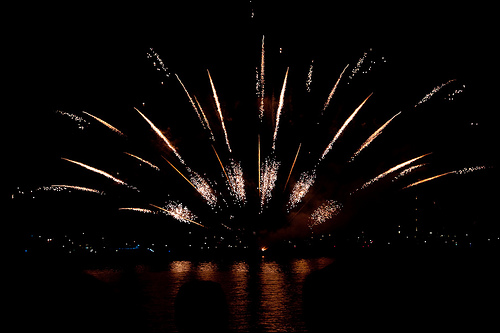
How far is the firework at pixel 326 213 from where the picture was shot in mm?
43031

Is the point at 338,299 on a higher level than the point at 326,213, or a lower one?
lower

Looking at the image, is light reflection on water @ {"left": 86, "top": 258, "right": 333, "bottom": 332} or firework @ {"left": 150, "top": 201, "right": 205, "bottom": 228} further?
firework @ {"left": 150, "top": 201, "right": 205, "bottom": 228}

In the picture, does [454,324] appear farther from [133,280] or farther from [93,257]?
[93,257]

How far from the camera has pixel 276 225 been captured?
39.4m

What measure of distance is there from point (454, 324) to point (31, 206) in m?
44.9

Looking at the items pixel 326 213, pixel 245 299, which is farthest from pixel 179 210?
pixel 245 299

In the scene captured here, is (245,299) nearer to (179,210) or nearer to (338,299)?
(338,299)

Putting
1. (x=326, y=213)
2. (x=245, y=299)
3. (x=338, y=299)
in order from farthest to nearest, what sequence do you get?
(x=326, y=213), (x=245, y=299), (x=338, y=299)

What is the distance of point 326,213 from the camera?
150ft

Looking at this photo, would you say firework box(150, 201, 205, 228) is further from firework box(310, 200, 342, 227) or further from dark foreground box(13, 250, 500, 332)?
dark foreground box(13, 250, 500, 332)

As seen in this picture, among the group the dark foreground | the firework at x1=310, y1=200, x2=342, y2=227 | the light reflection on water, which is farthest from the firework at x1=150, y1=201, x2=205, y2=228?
Result: the dark foreground

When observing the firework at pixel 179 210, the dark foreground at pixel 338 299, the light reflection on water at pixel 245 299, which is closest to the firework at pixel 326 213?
the firework at pixel 179 210

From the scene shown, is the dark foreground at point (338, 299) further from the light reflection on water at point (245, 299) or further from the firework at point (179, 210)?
the firework at point (179, 210)

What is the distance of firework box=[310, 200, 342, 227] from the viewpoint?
43.0 meters
